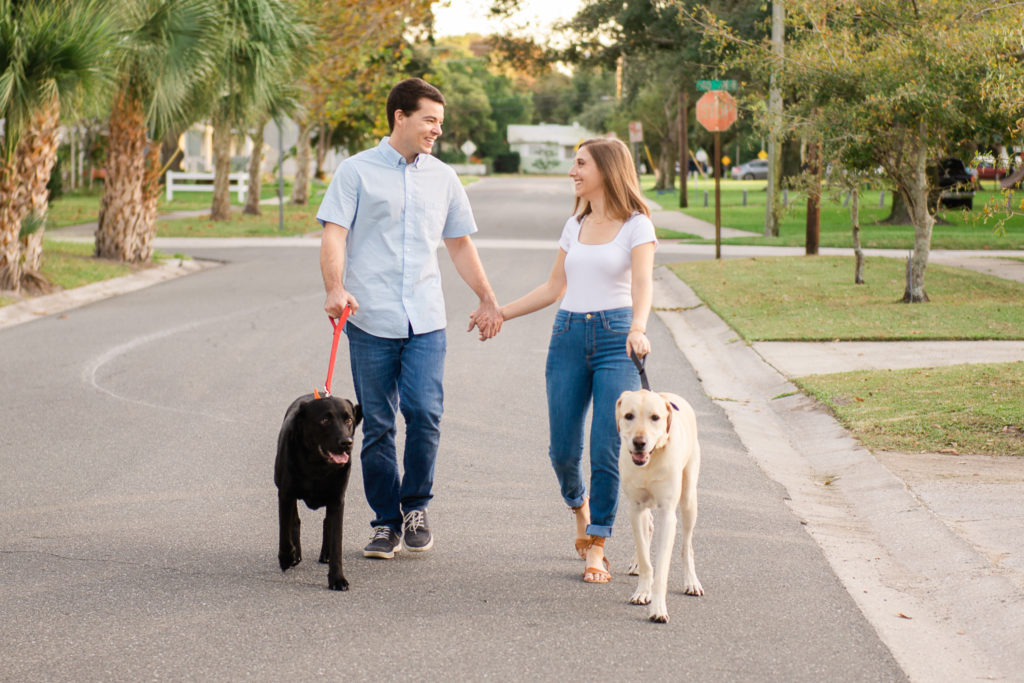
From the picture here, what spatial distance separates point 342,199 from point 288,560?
1.56m

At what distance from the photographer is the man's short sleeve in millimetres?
5316

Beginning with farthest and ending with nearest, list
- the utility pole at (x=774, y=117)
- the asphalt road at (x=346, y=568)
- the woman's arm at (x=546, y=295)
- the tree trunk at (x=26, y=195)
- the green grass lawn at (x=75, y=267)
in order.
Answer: the green grass lawn at (x=75, y=267) → the utility pole at (x=774, y=117) → the tree trunk at (x=26, y=195) → the woman's arm at (x=546, y=295) → the asphalt road at (x=346, y=568)

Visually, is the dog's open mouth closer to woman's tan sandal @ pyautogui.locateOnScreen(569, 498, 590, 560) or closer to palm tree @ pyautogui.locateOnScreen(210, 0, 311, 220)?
woman's tan sandal @ pyautogui.locateOnScreen(569, 498, 590, 560)

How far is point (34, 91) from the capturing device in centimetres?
1538

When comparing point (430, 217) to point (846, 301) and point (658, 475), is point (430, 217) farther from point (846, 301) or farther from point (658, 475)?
point (846, 301)

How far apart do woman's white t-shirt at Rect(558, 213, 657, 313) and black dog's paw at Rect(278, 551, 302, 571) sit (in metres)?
1.57

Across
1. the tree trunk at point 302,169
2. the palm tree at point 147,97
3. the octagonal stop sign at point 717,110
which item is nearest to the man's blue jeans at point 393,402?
the palm tree at point 147,97

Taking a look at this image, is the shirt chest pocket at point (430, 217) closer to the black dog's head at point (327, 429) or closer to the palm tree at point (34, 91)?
the black dog's head at point (327, 429)

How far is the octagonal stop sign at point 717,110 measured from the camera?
2348 cm

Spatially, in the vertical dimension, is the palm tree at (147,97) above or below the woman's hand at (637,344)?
above

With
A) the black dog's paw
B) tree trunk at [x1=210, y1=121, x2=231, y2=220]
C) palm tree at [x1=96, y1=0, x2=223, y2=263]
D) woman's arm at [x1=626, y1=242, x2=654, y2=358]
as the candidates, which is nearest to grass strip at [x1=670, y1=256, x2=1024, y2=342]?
woman's arm at [x1=626, y1=242, x2=654, y2=358]

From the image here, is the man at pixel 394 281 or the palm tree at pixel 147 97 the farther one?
the palm tree at pixel 147 97

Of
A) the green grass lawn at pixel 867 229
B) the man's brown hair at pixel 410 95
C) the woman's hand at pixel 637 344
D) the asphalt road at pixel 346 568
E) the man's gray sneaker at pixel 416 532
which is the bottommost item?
the asphalt road at pixel 346 568

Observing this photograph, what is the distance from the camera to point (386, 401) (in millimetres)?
5488
